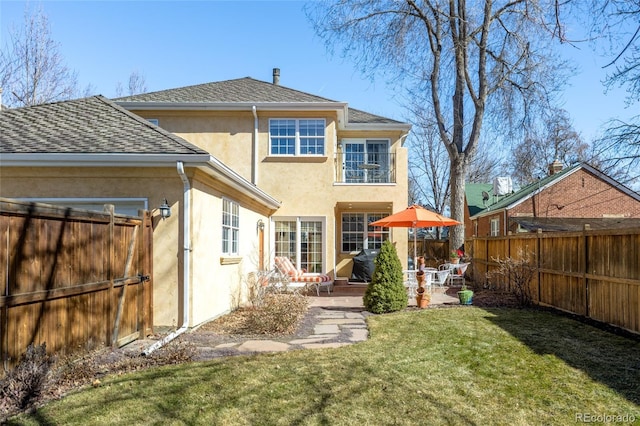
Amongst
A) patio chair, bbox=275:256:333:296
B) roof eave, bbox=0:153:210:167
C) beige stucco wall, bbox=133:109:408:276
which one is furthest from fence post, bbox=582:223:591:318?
roof eave, bbox=0:153:210:167

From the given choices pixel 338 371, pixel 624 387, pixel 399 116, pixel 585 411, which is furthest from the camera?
pixel 399 116

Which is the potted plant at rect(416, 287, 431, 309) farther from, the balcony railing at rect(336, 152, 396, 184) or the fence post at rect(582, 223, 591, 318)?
the balcony railing at rect(336, 152, 396, 184)

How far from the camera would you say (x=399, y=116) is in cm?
3061

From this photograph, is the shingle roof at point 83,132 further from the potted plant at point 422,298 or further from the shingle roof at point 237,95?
the potted plant at point 422,298

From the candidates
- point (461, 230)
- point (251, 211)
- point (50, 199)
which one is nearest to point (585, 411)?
point (50, 199)

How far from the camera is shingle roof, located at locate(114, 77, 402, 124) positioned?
15031 mm

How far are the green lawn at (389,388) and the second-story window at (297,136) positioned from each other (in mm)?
9025

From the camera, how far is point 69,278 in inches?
211

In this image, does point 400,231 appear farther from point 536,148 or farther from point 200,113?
point 536,148

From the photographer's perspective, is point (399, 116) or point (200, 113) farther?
point (399, 116)

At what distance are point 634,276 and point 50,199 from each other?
9.61 m

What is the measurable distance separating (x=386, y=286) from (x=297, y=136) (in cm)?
702

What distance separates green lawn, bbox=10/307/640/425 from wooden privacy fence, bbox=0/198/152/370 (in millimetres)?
861

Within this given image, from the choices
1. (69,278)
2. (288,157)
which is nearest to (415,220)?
(288,157)
